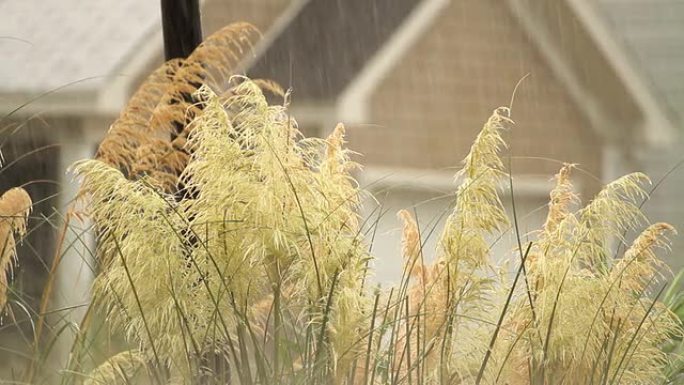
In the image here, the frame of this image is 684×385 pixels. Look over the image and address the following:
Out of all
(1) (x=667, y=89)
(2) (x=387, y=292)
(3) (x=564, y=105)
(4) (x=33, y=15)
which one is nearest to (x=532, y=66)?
(3) (x=564, y=105)

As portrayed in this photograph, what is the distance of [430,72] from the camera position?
22.0 feet

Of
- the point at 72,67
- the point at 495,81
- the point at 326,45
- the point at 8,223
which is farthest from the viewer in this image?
the point at 495,81

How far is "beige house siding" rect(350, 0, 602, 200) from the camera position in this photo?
21.7 ft

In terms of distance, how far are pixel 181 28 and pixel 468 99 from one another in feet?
14.2

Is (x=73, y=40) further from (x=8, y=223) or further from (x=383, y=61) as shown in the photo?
(x=8, y=223)

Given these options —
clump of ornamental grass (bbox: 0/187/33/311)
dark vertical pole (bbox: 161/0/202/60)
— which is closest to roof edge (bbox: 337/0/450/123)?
dark vertical pole (bbox: 161/0/202/60)

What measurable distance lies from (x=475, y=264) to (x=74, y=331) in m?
0.56

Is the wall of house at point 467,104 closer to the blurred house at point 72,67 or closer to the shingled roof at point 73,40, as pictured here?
the blurred house at point 72,67

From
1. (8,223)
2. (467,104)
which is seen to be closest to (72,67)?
(467,104)

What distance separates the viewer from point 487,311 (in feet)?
6.01

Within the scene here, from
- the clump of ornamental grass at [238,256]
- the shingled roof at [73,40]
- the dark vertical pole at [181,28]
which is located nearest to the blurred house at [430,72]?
the shingled roof at [73,40]

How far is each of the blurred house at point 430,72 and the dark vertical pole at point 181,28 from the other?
258 cm

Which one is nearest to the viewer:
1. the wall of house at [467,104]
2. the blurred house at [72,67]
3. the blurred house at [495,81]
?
the blurred house at [72,67]

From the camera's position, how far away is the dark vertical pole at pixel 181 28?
2.75 meters
